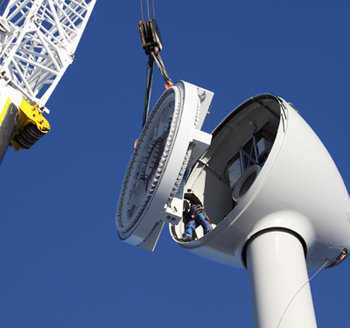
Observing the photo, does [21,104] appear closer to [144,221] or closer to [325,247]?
[144,221]

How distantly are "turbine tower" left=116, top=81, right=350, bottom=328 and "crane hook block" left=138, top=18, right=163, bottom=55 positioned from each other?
663cm

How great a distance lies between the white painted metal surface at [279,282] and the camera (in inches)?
582

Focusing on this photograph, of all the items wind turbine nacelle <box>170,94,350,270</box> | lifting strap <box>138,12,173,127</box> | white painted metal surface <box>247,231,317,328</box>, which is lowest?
white painted metal surface <box>247,231,317,328</box>

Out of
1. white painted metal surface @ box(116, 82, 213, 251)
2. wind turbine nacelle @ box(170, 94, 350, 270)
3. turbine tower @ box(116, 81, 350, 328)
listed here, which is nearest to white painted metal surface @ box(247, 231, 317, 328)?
turbine tower @ box(116, 81, 350, 328)

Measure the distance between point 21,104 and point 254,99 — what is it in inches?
356

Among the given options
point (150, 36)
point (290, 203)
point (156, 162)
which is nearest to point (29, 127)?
point (156, 162)

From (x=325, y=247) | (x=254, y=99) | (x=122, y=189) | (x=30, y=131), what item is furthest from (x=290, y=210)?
(x=30, y=131)

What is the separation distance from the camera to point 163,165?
16.1 metres

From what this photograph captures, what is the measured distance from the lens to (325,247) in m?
17.6

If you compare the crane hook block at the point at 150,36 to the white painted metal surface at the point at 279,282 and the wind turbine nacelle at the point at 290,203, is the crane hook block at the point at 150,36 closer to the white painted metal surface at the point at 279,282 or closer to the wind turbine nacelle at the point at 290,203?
the wind turbine nacelle at the point at 290,203

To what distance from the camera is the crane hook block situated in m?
25.0

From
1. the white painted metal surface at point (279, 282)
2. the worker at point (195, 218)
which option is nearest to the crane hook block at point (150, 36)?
the worker at point (195, 218)

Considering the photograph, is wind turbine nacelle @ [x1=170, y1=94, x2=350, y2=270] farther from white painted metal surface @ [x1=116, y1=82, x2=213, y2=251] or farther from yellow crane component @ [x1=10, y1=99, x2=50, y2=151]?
yellow crane component @ [x1=10, y1=99, x2=50, y2=151]

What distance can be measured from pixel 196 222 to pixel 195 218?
0.76ft
